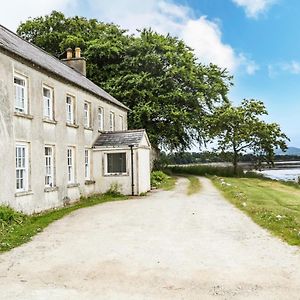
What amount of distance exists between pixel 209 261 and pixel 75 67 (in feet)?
85.9

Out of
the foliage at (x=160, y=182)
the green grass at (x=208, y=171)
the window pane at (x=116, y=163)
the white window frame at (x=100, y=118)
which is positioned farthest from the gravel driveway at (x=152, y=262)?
the green grass at (x=208, y=171)

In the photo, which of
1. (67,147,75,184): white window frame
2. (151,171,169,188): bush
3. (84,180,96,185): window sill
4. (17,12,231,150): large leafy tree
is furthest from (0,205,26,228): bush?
(17,12,231,150): large leafy tree

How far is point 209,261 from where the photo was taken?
8.99m

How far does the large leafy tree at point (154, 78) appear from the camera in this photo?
132 ft

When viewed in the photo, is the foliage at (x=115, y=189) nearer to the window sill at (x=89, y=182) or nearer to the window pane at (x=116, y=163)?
the window pane at (x=116, y=163)

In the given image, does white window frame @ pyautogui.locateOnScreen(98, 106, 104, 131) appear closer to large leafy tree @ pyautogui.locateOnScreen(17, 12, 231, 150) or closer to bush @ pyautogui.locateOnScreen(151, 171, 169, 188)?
bush @ pyautogui.locateOnScreen(151, 171, 169, 188)

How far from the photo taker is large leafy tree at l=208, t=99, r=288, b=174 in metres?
44.1

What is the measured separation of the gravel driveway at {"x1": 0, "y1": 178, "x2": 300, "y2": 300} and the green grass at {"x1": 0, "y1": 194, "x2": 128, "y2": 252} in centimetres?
40

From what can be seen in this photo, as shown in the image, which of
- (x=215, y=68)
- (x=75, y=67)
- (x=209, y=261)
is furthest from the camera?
(x=215, y=68)

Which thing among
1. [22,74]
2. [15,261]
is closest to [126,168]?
[22,74]

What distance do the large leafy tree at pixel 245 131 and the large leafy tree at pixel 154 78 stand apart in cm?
191

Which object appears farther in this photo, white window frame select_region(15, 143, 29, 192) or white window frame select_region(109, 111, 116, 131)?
white window frame select_region(109, 111, 116, 131)

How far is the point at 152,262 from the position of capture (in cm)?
893

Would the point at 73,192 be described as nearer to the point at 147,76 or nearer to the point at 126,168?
the point at 126,168
